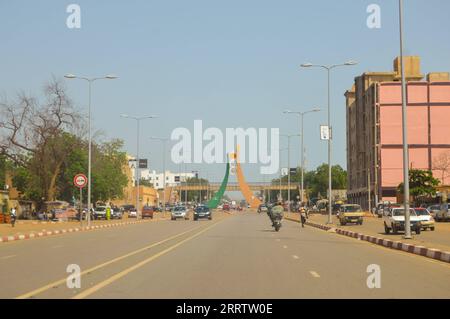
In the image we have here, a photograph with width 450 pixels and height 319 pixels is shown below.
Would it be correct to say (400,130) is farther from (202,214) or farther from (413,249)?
(413,249)

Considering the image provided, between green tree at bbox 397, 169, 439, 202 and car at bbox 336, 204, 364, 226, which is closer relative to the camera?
car at bbox 336, 204, 364, 226

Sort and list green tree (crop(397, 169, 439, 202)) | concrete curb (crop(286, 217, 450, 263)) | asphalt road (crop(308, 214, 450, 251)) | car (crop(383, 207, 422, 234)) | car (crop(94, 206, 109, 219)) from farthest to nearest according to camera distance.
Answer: green tree (crop(397, 169, 439, 202)) → car (crop(94, 206, 109, 219)) → car (crop(383, 207, 422, 234)) → asphalt road (crop(308, 214, 450, 251)) → concrete curb (crop(286, 217, 450, 263))

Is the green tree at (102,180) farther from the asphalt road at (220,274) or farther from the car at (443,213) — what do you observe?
the asphalt road at (220,274)

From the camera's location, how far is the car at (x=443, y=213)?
64.8 meters

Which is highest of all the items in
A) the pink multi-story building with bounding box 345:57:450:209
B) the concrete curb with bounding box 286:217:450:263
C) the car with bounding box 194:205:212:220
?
the pink multi-story building with bounding box 345:57:450:209

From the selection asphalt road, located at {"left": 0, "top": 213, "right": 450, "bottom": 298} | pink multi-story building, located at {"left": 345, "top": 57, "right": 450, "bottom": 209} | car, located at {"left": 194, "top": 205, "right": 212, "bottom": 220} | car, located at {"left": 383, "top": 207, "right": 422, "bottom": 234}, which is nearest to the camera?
asphalt road, located at {"left": 0, "top": 213, "right": 450, "bottom": 298}

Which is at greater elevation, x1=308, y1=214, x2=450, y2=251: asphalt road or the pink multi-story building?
the pink multi-story building

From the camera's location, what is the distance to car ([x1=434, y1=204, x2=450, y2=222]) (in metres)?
64.8

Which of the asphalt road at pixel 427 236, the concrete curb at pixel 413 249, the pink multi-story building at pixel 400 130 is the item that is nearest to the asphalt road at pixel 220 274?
the concrete curb at pixel 413 249

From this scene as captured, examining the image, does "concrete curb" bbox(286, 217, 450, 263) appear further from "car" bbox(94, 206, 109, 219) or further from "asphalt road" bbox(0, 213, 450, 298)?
"car" bbox(94, 206, 109, 219)

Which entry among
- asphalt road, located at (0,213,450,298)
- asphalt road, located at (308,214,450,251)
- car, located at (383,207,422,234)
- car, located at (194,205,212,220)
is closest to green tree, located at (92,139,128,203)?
car, located at (194,205,212,220)

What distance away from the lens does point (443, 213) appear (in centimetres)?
6531

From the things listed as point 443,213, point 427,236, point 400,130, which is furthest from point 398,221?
point 400,130

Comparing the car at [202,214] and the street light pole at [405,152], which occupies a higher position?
the street light pole at [405,152]
